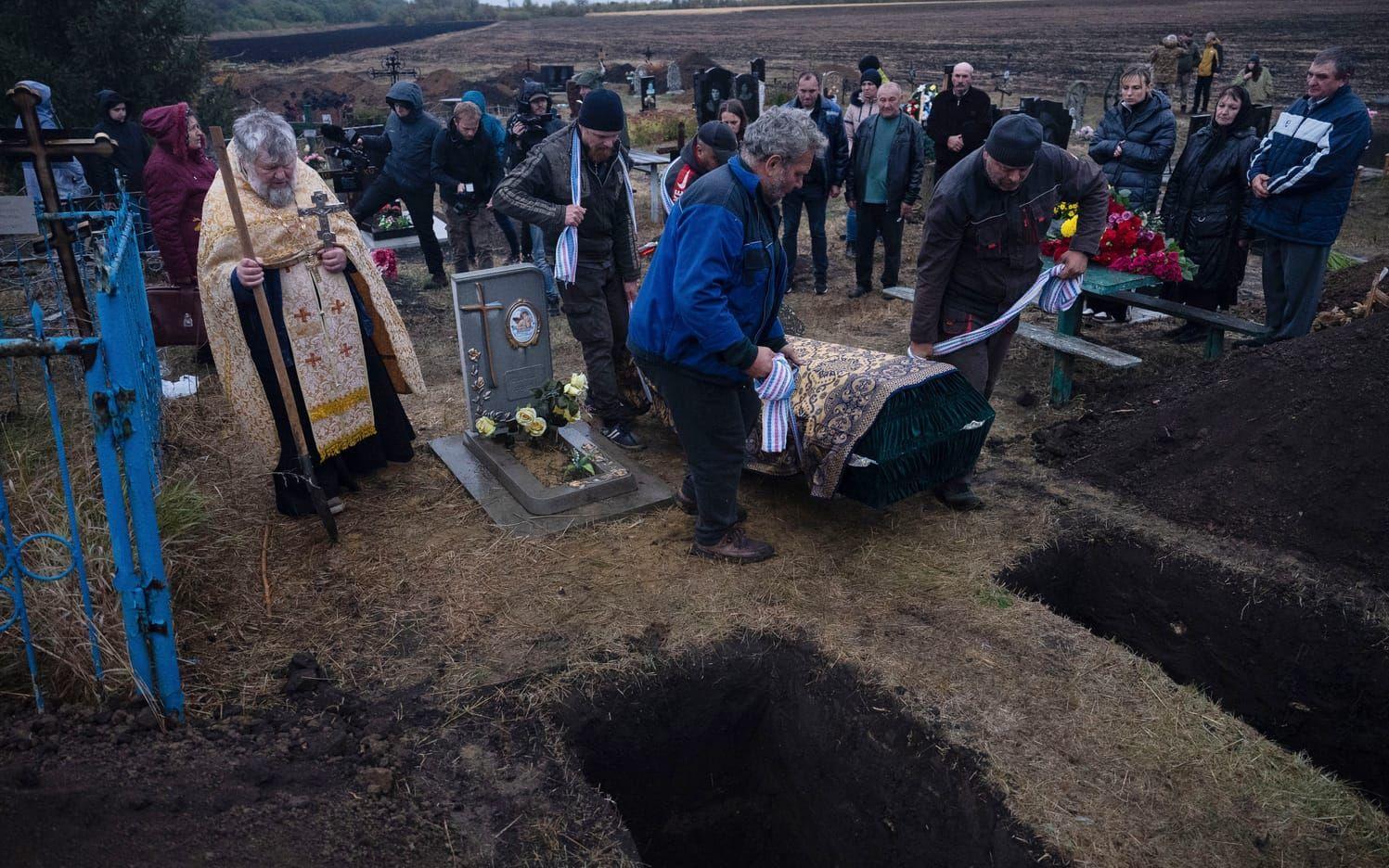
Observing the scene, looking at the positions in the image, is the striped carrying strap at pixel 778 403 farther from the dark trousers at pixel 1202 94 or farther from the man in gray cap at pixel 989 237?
the dark trousers at pixel 1202 94

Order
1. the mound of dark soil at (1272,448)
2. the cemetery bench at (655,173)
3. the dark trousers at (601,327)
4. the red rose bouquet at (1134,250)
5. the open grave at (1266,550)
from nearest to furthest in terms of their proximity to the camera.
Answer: the open grave at (1266,550), the mound of dark soil at (1272,448), the dark trousers at (601,327), the red rose bouquet at (1134,250), the cemetery bench at (655,173)

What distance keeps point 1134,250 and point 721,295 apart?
4263 millimetres

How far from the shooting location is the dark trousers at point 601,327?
5.54 metres

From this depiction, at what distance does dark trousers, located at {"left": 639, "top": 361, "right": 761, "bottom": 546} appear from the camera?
4.10m

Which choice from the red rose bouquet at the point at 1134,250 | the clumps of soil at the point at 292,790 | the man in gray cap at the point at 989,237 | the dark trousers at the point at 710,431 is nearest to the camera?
the clumps of soil at the point at 292,790

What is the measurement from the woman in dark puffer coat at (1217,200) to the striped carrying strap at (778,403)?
14.3 feet

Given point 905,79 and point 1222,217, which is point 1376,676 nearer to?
point 1222,217

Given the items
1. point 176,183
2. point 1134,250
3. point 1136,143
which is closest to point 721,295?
point 1134,250

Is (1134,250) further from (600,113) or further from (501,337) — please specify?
(501,337)

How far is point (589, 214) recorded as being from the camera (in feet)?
17.7

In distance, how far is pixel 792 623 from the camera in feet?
13.4

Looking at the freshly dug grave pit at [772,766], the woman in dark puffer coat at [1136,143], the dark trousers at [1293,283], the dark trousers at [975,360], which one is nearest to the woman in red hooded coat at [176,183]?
the freshly dug grave pit at [772,766]

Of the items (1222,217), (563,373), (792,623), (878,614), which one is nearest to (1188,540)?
(878,614)

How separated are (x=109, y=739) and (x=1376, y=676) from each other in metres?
4.68
